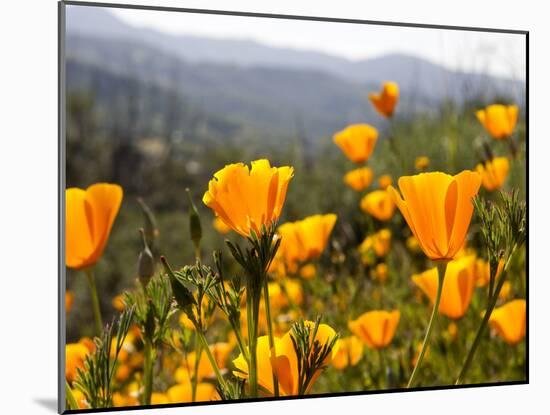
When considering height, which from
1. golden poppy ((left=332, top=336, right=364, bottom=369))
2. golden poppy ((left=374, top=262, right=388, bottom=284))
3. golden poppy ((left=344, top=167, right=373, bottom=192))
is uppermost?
golden poppy ((left=344, top=167, right=373, bottom=192))

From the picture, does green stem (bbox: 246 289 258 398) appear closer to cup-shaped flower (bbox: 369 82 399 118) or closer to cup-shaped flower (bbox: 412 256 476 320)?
cup-shaped flower (bbox: 412 256 476 320)

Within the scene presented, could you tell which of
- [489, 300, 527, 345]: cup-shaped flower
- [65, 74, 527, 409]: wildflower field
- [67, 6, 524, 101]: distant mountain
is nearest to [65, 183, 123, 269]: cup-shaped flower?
[65, 74, 527, 409]: wildflower field

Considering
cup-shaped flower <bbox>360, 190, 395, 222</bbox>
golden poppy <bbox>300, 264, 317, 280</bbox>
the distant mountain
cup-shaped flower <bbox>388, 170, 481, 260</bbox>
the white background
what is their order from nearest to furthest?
cup-shaped flower <bbox>388, 170, 481, 260</bbox>
the white background
golden poppy <bbox>300, 264, 317, 280</bbox>
cup-shaped flower <bbox>360, 190, 395, 222</bbox>
the distant mountain

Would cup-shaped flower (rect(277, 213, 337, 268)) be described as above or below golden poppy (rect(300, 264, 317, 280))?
above

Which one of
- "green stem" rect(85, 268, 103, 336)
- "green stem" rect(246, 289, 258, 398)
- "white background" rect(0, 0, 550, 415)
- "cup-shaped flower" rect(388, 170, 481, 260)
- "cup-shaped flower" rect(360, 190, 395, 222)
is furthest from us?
"cup-shaped flower" rect(360, 190, 395, 222)

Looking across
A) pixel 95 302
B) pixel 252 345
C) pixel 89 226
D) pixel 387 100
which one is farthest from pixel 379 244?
pixel 252 345

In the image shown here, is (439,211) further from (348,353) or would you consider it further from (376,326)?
(348,353)

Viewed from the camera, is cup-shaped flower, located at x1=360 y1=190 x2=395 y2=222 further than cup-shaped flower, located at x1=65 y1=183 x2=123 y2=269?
Yes

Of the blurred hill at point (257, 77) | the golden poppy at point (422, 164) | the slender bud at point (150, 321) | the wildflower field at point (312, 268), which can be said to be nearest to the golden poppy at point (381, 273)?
the wildflower field at point (312, 268)
